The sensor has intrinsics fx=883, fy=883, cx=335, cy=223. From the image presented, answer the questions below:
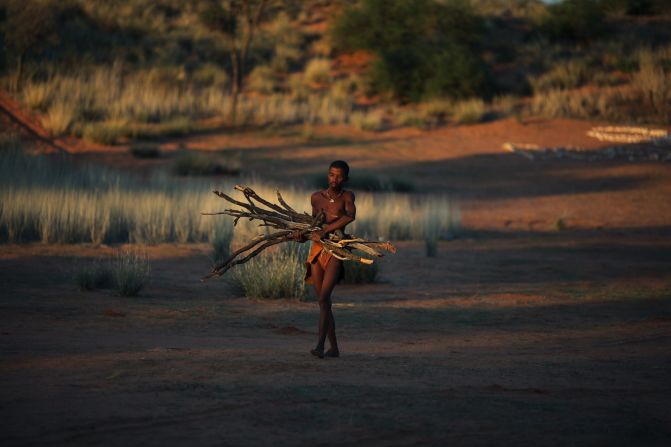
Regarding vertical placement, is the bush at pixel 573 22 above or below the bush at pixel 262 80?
above

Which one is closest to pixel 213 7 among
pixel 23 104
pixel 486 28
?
pixel 23 104

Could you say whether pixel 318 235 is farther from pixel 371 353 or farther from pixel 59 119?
pixel 59 119

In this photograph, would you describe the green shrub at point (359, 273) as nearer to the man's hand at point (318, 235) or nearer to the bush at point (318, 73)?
the man's hand at point (318, 235)

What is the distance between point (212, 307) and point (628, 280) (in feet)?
25.4

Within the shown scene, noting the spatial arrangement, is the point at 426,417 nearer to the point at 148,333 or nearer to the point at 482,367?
the point at 482,367

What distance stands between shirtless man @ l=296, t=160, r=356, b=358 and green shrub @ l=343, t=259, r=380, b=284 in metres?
6.23

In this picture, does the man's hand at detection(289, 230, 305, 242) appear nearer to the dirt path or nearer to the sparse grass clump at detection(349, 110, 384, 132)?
the dirt path

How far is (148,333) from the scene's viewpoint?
8.61 metres

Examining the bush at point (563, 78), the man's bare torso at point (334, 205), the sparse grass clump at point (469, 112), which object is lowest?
the man's bare torso at point (334, 205)

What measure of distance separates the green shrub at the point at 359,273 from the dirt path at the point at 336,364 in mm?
218

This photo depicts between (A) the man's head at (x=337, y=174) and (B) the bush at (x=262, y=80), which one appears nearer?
(A) the man's head at (x=337, y=174)

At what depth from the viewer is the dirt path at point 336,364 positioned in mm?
5344

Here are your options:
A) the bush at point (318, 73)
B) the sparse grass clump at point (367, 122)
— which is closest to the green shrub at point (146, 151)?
the sparse grass clump at point (367, 122)

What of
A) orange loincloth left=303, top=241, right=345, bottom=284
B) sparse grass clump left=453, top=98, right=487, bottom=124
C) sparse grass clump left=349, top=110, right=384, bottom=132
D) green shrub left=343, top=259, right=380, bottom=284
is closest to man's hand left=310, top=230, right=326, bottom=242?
orange loincloth left=303, top=241, right=345, bottom=284
